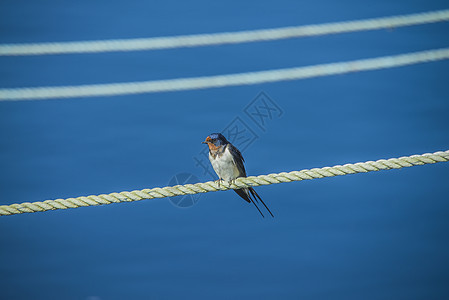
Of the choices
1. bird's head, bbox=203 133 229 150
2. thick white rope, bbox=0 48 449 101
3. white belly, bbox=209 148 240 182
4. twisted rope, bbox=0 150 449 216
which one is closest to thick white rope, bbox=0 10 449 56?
thick white rope, bbox=0 48 449 101

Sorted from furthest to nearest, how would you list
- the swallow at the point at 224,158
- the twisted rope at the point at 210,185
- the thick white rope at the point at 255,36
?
the thick white rope at the point at 255,36 → the swallow at the point at 224,158 → the twisted rope at the point at 210,185

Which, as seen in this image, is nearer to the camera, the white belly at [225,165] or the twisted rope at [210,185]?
the twisted rope at [210,185]

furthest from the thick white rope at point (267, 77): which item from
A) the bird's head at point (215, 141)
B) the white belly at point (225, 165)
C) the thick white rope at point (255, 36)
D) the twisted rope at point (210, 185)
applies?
the twisted rope at point (210, 185)

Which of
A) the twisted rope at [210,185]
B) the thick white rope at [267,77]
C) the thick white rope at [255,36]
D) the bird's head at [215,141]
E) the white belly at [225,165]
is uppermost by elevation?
the thick white rope at [255,36]

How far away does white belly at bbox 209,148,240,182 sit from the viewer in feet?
15.1

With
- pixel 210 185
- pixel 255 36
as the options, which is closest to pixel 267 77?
pixel 255 36

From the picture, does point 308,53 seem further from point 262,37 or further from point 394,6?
point 262,37

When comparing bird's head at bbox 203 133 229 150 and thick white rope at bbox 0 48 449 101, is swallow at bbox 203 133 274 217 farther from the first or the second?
thick white rope at bbox 0 48 449 101

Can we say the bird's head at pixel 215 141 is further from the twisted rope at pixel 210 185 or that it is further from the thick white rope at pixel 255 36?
the twisted rope at pixel 210 185

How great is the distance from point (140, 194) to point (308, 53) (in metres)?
5.85

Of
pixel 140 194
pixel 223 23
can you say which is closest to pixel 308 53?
pixel 223 23

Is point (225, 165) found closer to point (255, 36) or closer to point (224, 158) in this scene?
point (224, 158)

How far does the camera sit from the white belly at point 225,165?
4605mm

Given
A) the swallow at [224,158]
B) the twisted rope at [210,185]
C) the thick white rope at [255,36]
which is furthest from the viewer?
the thick white rope at [255,36]
